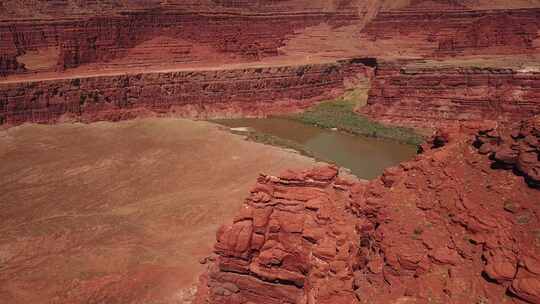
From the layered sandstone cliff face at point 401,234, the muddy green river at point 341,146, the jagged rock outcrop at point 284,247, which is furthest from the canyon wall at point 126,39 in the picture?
the layered sandstone cliff face at point 401,234

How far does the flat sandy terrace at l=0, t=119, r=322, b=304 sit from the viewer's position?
46.9 feet

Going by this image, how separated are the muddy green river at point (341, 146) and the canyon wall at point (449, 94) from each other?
438cm

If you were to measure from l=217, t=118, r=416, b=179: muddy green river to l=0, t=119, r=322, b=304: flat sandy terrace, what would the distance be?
3.36 m

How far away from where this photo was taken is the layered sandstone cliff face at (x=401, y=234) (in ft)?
24.7

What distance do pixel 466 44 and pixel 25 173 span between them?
3962cm

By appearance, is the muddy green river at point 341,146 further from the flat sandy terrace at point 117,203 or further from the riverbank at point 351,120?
the flat sandy terrace at point 117,203

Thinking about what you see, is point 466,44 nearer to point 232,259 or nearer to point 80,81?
point 80,81

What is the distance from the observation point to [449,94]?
3362 centimetres

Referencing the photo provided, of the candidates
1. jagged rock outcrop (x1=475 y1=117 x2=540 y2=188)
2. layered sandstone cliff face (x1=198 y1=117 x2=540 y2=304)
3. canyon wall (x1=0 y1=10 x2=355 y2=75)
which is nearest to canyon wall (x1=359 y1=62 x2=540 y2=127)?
canyon wall (x1=0 y1=10 x2=355 y2=75)

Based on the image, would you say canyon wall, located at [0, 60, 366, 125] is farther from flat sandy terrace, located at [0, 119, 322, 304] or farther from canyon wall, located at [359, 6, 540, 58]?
canyon wall, located at [359, 6, 540, 58]

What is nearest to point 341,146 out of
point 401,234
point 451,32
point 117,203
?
point 117,203

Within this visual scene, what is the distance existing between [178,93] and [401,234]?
3135cm

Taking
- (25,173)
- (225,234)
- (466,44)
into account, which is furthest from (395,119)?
(225,234)

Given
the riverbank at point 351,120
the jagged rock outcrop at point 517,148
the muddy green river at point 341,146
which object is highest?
the jagged rock outcrop at point 517,148
